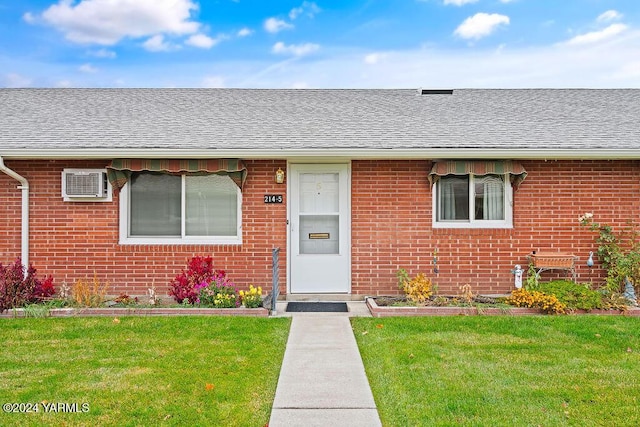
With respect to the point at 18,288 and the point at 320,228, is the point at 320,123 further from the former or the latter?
the point at 18,288

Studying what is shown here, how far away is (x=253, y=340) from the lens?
5.95 m

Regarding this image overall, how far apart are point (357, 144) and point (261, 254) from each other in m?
2.44

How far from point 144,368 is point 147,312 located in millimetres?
2465

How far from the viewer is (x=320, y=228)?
8805 mm

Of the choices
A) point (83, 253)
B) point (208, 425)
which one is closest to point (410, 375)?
point (208, 425)

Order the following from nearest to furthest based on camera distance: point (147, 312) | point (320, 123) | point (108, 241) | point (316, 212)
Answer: point (147, 312), point (108, 241), point (316, 212), point (320, 123)

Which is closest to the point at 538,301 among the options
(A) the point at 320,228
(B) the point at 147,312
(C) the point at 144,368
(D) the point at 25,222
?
(A) the point at 320,228

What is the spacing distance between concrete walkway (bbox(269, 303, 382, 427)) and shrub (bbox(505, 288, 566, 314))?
272cm

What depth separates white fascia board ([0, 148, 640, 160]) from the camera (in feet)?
26.3

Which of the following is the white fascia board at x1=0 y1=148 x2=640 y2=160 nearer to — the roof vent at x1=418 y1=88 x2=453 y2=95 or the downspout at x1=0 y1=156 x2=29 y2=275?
the downspout at x1=0 y1=156 x2=29 y2=275

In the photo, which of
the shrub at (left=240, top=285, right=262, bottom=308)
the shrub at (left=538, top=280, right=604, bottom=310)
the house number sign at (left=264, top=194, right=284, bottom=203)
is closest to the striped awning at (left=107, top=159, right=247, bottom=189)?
the house number sign at (left=264, top=194, right=284, bottom=203)

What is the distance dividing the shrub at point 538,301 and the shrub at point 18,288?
281 inches

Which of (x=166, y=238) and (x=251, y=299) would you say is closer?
(x=251, y=299)

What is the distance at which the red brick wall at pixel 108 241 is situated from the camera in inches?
337
